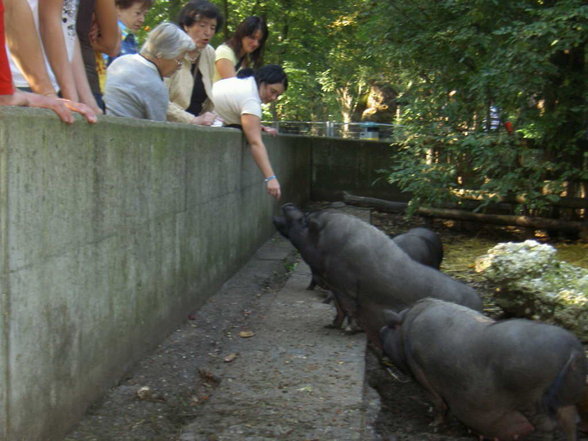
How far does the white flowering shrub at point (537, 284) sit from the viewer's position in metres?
4.80

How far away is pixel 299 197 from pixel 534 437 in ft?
24.6

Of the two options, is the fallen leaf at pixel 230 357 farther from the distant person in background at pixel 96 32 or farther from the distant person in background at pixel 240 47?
the distant person in background at pixel 240 47

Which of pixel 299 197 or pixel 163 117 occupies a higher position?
pixel 163 117

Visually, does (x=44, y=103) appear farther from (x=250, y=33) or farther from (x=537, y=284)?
(x=250, y=33)

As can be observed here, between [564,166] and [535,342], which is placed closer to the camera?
[535,342]

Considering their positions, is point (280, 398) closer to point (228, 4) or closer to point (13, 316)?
point (13, 316)

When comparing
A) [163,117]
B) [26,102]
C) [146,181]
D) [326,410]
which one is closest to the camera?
[26,102]

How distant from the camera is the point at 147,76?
180 inches

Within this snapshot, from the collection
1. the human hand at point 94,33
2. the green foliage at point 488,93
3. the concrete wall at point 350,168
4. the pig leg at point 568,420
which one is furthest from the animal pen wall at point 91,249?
the concrete wall at point 350,168

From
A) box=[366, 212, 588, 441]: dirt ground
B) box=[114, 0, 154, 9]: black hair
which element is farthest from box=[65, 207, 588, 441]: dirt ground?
box=[114, 0, 154, 9]: black hair

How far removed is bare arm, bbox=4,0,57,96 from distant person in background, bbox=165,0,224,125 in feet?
8.24

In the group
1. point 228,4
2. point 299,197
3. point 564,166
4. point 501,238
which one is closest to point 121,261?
point 564,166

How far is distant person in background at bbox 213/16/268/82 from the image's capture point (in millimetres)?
6531

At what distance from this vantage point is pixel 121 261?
12.1ft
